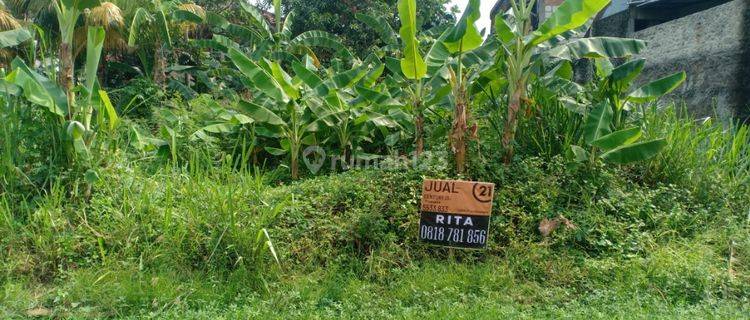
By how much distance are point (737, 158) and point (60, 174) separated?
649 cm

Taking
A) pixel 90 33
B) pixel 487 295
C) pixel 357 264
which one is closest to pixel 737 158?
pixel 487 295

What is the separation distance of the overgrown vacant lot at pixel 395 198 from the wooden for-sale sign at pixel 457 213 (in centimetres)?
3

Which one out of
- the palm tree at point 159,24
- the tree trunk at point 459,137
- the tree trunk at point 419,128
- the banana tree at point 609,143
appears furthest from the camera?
the palm tree at point 159,24

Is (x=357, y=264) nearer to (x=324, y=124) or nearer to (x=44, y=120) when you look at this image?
(x=324, y=124)

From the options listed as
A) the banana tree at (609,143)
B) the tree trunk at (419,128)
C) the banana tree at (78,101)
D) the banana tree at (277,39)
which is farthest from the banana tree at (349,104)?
the banana tree at (277,39)

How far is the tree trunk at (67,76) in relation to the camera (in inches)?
215

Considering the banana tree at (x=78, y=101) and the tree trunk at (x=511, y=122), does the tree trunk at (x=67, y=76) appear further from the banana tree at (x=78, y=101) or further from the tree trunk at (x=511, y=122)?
the tree trunk at (x=511, y=122)

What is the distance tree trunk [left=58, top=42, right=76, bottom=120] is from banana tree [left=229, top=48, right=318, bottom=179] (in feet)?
5.25

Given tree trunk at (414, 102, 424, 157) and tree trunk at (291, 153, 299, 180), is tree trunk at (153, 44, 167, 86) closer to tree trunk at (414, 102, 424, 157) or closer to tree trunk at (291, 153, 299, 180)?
tree trunk at (291, 153, 299, 180)

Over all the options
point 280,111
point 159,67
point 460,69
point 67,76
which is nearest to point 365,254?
point 460,69

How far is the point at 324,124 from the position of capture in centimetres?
714

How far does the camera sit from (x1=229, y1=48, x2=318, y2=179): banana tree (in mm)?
6695

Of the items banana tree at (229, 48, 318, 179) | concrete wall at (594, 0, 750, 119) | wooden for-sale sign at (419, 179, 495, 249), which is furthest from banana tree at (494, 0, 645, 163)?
concrete wall at (594, 0, 750, 119)

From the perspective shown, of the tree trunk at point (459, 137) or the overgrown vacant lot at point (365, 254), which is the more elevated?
the tree trunk at point (459, 137)
